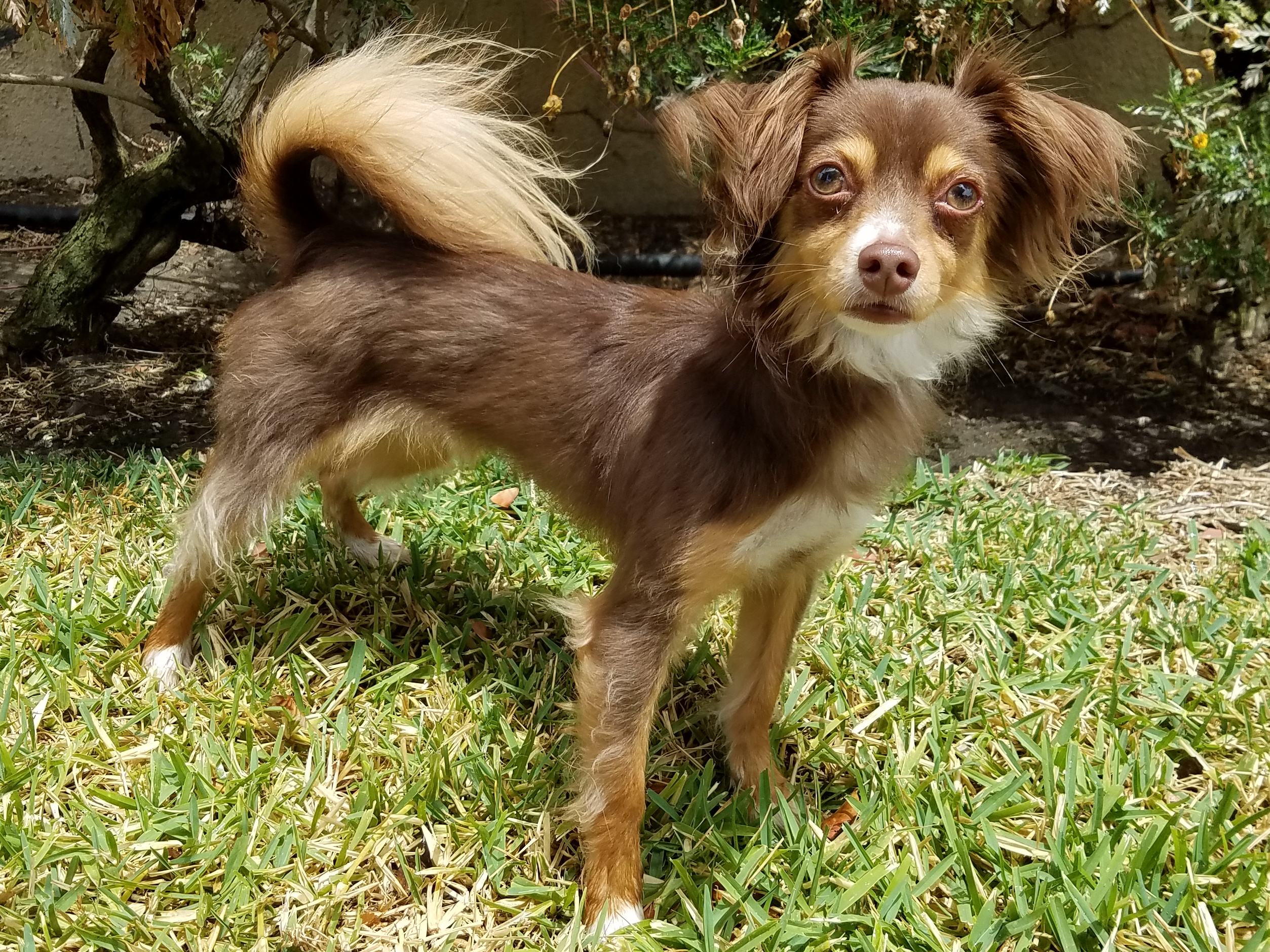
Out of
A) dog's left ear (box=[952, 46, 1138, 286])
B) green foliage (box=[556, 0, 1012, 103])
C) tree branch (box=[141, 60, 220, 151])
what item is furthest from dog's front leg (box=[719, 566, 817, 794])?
tree branch (box=[141, 60, 220, 151])

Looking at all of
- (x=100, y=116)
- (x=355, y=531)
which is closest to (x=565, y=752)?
(x=355, y=531)

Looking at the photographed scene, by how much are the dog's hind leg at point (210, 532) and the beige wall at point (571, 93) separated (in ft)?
9.75

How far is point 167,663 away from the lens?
9.74 feet

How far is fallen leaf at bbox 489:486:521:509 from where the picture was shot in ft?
13.5

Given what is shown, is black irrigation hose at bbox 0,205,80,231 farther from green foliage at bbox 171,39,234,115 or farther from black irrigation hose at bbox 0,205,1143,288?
green foliage at bbox 171,39,234,115

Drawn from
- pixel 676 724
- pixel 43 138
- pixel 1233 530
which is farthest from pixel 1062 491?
pixel 43 138

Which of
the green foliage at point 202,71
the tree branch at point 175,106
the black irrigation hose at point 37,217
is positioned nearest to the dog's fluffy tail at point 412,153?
the tree branch at point 175,106

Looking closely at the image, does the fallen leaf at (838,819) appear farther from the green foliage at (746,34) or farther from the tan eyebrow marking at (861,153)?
the green foliage at (746,34)

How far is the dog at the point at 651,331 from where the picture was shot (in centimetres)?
194

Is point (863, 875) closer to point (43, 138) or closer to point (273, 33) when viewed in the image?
point (273, 33)

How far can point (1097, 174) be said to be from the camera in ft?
6.57

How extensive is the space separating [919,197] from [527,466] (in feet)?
4.48

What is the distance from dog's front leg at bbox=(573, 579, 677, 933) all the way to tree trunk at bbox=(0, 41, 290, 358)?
375 cm

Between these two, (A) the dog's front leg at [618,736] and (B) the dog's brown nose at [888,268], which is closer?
(B) the dog's brown nose at [888,268]
